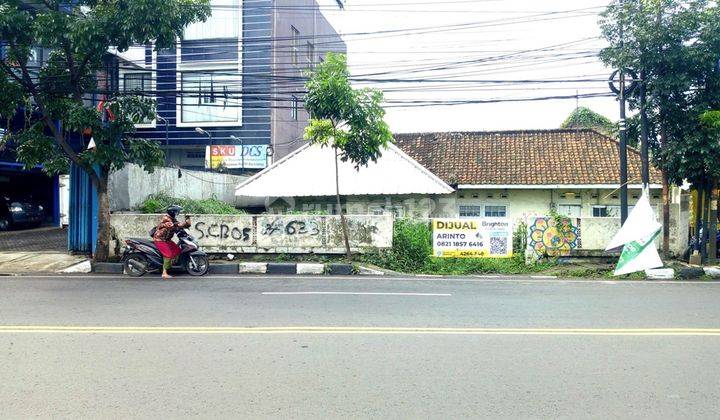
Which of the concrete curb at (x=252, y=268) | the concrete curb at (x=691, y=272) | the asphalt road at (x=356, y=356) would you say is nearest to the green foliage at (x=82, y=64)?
the concrete curb at (x=252, y=268)

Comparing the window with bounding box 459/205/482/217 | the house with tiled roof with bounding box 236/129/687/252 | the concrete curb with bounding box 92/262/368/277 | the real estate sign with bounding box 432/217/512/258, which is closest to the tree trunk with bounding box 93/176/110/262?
the concrete curb with bounding box 92/262/368/277

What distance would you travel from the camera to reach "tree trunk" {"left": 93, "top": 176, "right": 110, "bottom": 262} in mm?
14992

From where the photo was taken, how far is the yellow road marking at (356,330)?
723 centimetres

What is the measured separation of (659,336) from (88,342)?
6.37m

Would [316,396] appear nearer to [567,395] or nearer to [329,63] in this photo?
[567,395]

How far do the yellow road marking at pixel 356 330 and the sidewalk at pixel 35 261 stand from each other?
7915 millimetres

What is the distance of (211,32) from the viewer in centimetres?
2650

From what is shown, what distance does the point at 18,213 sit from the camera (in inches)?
956

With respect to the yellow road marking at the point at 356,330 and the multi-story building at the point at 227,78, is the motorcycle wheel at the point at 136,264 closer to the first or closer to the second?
the yellow road marking at the point at 356,330

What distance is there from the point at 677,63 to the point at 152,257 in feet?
42.9

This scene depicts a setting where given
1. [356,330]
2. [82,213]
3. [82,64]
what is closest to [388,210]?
[82,213]

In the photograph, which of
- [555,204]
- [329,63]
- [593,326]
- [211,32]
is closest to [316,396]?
[593,326]

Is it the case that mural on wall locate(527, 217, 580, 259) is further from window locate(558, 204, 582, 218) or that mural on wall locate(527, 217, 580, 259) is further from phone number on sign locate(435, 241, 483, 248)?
window locate(558, 204, 582, 218)

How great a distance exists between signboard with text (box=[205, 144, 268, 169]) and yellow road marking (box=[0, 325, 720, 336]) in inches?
784
